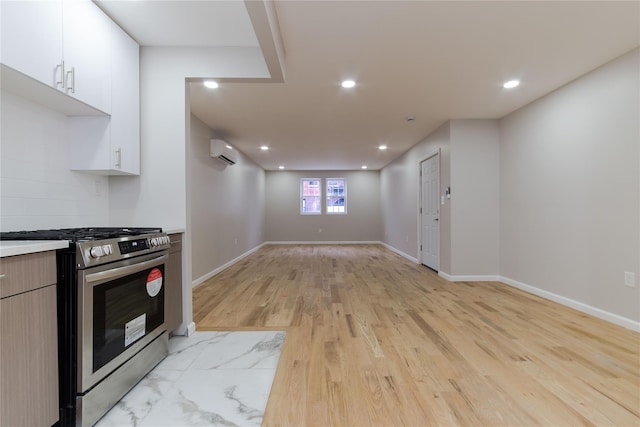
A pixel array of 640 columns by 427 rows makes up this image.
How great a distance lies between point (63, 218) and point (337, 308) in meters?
2.44

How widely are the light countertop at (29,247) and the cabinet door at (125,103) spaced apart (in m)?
1.00

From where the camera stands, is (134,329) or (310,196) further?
(310,196)

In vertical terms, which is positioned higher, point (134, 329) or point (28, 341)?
point (28, 341)

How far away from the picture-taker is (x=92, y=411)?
4.49 ft

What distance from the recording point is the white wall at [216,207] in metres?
4.07

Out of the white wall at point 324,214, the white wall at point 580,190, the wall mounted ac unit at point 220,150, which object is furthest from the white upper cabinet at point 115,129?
the white wall at point 324,214

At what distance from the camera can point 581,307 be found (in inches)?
117

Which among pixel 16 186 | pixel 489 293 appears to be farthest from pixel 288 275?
pixel 16 186

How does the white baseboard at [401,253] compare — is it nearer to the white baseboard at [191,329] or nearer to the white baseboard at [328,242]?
the white baseboard at [328,242]

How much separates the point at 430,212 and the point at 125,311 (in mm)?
4784

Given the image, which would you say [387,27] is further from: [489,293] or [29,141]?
[489,293]

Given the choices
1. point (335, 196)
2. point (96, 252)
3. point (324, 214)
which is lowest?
point (96, 252)

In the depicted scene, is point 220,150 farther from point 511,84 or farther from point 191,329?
point 511,84

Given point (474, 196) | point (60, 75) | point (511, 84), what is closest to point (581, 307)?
point (474, 196)
